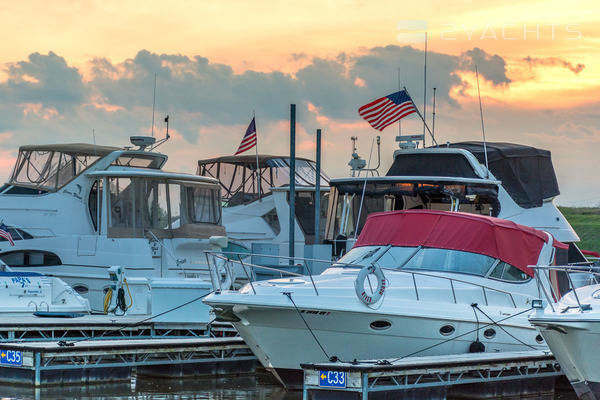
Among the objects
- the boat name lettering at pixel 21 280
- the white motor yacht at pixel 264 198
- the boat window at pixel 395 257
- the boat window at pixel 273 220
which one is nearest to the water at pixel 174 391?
the boat window at pixel 395 257

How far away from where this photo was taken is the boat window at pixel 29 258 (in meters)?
24.3

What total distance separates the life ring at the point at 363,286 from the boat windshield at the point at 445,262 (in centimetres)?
168

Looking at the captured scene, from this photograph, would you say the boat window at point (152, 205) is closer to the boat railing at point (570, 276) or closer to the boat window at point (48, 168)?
the boat window at point (48, 168)

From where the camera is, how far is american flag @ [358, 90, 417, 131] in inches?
961

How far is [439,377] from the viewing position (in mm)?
14102

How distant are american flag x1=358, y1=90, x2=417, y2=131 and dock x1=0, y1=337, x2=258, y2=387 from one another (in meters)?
8.68

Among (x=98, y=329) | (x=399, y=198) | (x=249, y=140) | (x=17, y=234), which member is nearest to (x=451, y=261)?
(x=399, y=198)

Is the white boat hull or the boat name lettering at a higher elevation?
the boat name lettering

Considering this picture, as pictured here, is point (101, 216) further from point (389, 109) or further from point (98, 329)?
point (389, 109)

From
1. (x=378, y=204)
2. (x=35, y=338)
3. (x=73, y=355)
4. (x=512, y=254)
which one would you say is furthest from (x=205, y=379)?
(x=378, y=204)

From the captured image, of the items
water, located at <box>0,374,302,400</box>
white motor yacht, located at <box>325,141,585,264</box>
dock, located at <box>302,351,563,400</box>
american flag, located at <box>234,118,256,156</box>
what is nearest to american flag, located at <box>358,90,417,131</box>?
white motor yacht, located at <box>325,141,585,264</box>

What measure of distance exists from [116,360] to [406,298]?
490 cm

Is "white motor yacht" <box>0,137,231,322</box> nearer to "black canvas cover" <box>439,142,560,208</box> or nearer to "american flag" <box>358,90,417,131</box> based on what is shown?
"american flag" <box>358,90,417,131</box>

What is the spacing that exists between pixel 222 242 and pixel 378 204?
17.1ft
